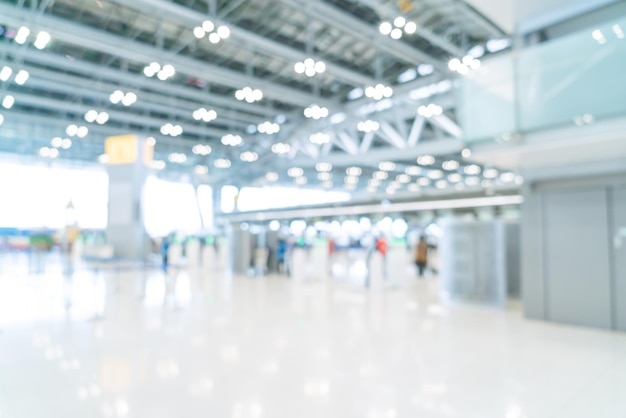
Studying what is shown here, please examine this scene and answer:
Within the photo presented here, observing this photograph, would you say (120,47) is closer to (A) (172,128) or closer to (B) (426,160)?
(A) (172,128)

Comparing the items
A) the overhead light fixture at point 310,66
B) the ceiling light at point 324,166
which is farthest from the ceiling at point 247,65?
the ceiling light at point 324,166

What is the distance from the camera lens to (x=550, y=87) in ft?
18.3

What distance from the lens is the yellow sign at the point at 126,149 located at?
55.2ft

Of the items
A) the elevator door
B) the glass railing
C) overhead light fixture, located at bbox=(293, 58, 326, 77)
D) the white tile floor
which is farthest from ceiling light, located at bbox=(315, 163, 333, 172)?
the elevator door

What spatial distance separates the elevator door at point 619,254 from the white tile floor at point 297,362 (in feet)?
1.13

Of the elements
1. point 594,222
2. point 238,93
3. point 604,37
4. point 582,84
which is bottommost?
point 594,222

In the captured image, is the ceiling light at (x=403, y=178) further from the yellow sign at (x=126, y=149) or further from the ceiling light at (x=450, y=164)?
the yellow sign at (x=126, y=149)

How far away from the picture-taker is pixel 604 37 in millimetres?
5109

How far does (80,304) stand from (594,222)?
8643mm

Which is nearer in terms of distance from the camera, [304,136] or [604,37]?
[604,37]

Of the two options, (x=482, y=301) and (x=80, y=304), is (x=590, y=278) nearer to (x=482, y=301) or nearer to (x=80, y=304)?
(x=482, y=301)

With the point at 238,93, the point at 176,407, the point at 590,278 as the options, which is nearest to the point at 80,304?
the point at 176,407

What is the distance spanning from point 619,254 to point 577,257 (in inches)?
20.6

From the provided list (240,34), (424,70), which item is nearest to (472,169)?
(424,70)
